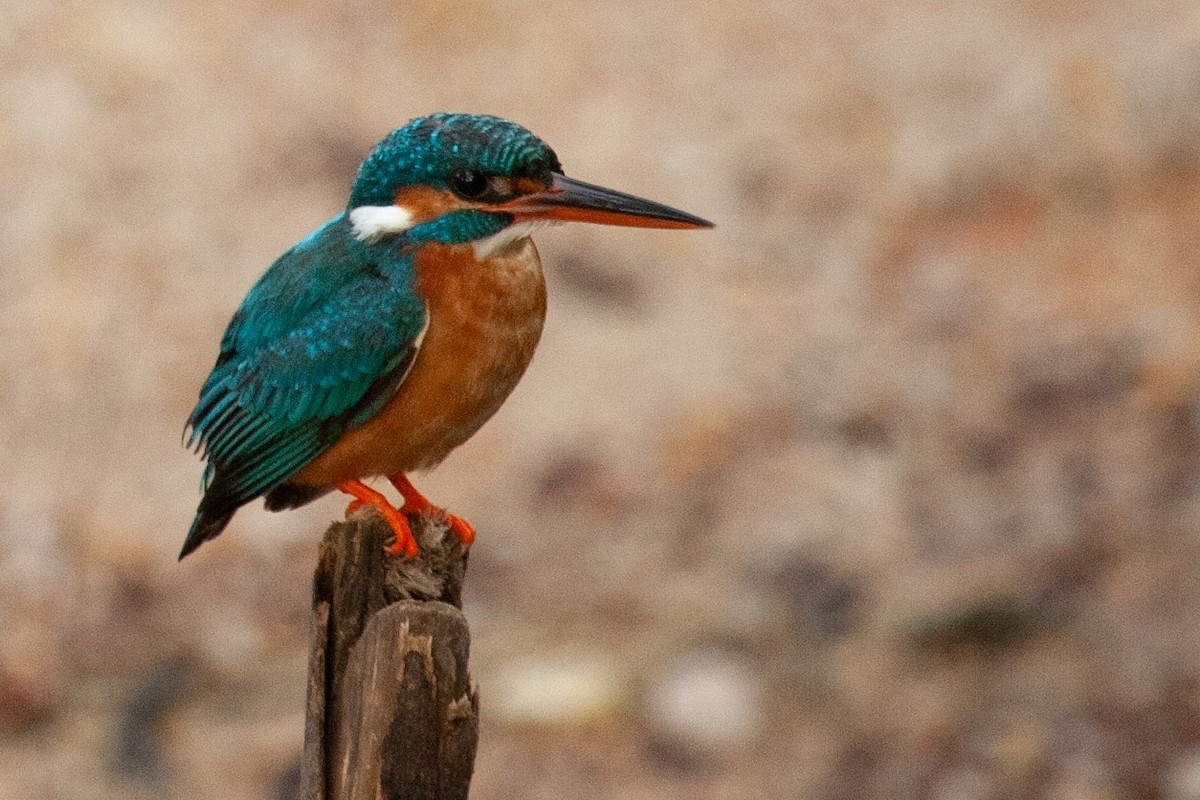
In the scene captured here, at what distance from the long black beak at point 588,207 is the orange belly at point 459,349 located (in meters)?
0.16

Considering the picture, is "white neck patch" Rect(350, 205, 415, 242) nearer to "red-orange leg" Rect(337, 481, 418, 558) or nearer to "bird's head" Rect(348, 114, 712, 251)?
"bird's head" Rect(348, 114, 712, 251)

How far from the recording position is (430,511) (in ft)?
12.9

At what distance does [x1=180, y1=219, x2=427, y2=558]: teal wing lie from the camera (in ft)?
12.8

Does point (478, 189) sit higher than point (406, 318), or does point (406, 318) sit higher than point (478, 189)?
point (478, 189)

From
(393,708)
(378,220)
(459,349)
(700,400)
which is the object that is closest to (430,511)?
(459,349)

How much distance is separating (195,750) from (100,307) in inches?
80.7

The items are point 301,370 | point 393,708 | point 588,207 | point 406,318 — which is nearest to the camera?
point 393,708

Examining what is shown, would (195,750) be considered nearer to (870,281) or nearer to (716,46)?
(870,281)

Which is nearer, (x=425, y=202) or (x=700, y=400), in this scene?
(x=425, y=202)

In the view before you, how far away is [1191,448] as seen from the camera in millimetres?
7059

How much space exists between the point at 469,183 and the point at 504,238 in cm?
15

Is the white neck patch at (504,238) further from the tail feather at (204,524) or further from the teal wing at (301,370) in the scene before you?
the tail feather at (204,524)

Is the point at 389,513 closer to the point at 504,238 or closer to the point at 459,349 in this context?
the point at 459,349

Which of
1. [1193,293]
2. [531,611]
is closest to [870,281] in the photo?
[1193,293]
